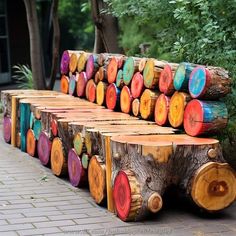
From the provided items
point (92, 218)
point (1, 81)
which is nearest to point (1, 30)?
point (1, 81)

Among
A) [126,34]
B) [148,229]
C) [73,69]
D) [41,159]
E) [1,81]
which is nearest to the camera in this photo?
[148,229]

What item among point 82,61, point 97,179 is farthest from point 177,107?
point 82,61

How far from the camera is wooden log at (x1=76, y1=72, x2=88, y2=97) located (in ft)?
29.5

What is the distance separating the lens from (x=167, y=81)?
651 centimetres

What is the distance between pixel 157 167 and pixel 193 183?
37cm

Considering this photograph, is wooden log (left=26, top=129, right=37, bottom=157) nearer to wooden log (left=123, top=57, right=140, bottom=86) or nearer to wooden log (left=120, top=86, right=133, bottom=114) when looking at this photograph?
wooden log (left=120, top=86, right=133, bottom=114)

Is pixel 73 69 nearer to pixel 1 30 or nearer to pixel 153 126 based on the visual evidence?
pixel 153 126

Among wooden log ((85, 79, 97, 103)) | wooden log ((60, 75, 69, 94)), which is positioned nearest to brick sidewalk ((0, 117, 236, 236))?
wooden log ((85, 79, 97, 103))

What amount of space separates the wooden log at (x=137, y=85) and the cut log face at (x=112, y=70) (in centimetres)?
66

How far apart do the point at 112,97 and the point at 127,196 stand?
9.01 ft

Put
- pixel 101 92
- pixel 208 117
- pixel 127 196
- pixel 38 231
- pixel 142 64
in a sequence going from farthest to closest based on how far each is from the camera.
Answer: pixel 101 92 → pixel 142 64 → pixel 208 117 → pixel 127 196 → pixel 38 231

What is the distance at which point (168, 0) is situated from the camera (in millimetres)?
7422

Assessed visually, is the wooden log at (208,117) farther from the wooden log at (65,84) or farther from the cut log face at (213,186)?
the wooden log at (65,84)

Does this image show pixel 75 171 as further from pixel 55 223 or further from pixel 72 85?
pixel 72 85
